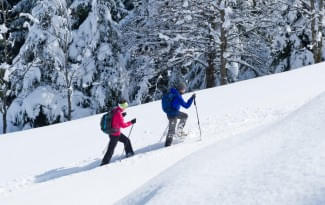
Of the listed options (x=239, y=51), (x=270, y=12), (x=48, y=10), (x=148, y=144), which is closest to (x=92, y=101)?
(x=48, y=10)

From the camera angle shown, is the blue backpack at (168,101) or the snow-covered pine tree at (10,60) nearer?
the blue backpack at (168,101)

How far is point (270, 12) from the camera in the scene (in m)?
20.8

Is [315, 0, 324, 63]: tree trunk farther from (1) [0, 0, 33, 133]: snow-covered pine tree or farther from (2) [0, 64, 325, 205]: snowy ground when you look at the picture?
(1) [0, 0, 33, 133]: snow-covered pine tree

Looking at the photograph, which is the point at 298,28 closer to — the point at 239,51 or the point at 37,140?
the point at 239,51

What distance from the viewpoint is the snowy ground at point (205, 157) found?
137 inches

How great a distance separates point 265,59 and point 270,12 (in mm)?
2461

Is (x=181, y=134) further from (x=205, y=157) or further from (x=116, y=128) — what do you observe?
(x=205, y=157)

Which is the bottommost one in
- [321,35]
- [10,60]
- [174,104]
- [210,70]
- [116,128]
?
[116,128]

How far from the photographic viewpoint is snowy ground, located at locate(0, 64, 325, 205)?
3471 mm

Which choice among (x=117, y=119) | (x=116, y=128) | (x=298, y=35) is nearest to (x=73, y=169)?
(x=116, y=128)

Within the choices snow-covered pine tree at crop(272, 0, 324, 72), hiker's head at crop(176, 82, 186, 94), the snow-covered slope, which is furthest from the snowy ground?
snow-covered pine tree at crop(272, 0, 324, 72)

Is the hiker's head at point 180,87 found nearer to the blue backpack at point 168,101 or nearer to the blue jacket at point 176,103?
the blue jacket at point 176,103

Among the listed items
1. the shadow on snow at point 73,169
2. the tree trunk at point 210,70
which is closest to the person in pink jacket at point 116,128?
the shadow on snow at point 73,169

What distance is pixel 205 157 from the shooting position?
15.2 feet
